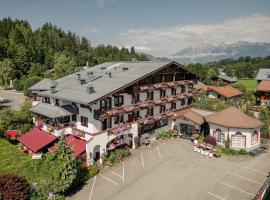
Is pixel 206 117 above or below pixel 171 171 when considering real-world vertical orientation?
above

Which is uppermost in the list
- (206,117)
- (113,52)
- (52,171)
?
(113,52)

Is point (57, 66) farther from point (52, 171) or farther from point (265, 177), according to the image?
point (265, 177)

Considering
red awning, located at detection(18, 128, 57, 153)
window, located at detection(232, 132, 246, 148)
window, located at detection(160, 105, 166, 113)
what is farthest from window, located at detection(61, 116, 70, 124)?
window, located at detection(232, 132, 246, 148)

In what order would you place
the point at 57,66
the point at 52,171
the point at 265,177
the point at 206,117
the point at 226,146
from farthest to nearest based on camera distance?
1. the point at 57,66
2. the point at 206,117
3. the point at 226,146
4. the point at 265,177
5. the point at 52,171

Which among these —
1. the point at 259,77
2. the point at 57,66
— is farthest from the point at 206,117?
the point at 57,66

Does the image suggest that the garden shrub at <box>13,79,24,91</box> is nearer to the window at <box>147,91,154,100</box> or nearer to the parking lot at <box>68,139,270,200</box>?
the window at <box>147,91,154,100</box>

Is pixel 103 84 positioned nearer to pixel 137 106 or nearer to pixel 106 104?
pixel 106 104

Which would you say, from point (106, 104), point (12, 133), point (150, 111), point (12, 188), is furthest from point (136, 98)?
point (12, 188)
